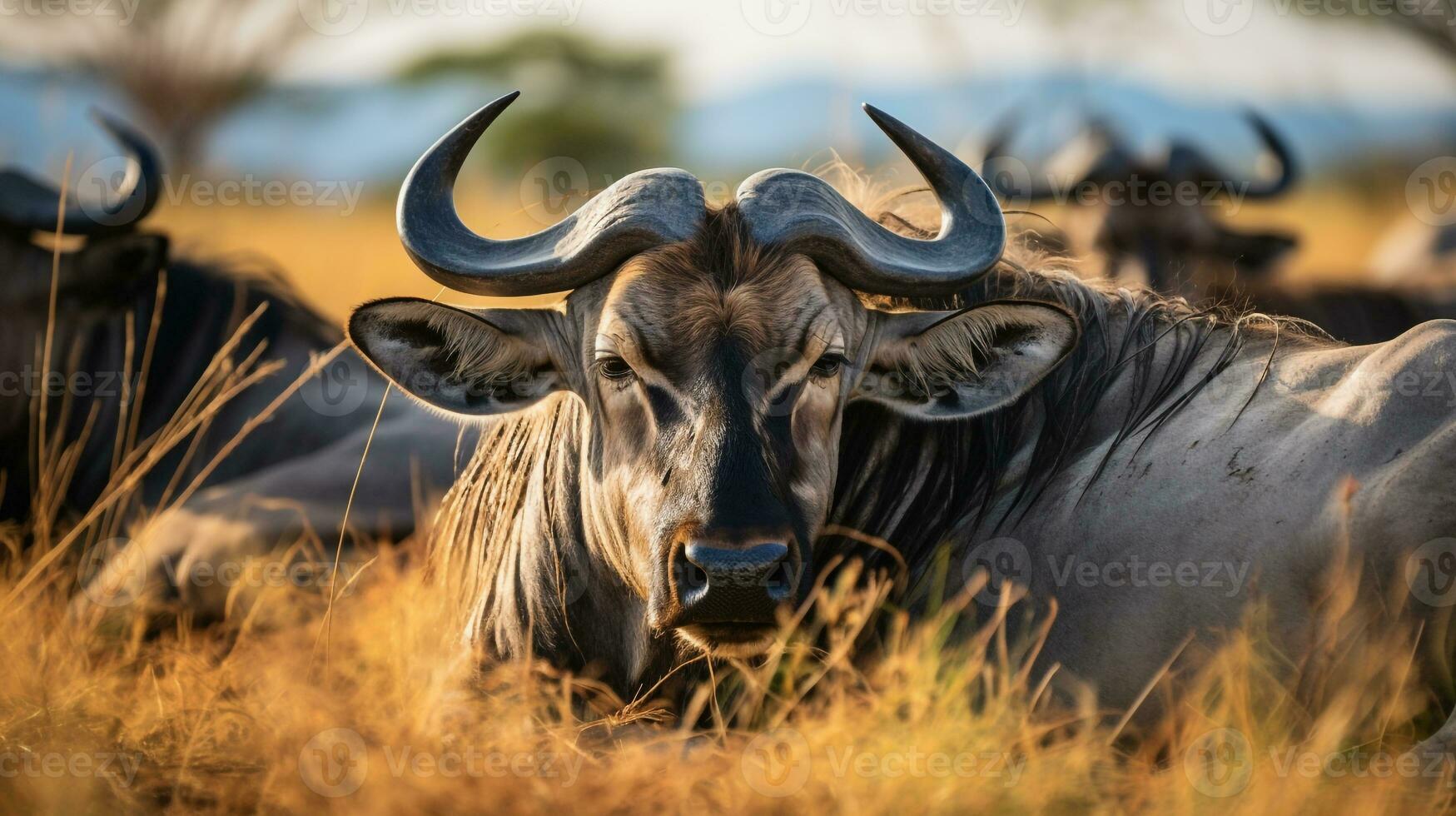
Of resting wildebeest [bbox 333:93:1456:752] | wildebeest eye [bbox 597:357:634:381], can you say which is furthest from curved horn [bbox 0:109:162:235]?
wildebeest eye [bbox 597:357:634:381]

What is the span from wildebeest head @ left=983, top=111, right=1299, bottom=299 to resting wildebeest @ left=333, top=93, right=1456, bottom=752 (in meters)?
7.12

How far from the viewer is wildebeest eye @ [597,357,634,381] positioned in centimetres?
392

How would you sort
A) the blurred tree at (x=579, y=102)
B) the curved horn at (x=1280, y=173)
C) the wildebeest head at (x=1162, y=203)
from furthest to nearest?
1. the blurred tree at (x=579, y=102)
2. the curved horn at (x=1280, y=173)
3. the wildebeest head at (x=1162, y=203)

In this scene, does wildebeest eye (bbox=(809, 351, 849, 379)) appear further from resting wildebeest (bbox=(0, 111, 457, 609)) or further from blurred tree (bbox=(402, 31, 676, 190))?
blurred tree (bbox=(402, 31, 676, 190))

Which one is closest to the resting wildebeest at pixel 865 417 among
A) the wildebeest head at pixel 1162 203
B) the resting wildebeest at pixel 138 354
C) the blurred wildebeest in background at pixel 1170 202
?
the resting wildebeest at pixel 138 354

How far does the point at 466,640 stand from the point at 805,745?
5.29 feet

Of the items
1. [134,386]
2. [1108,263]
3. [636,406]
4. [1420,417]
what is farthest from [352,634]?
[1108,263]

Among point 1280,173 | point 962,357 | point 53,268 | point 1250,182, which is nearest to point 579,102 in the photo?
point 1250,182

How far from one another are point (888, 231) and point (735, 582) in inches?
50.8

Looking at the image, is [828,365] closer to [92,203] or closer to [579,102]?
[92,203]

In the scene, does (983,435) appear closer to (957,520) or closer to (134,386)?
(957,520)

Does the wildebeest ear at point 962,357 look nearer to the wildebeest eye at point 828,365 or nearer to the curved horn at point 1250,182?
the wildebeest eye at point 828,365

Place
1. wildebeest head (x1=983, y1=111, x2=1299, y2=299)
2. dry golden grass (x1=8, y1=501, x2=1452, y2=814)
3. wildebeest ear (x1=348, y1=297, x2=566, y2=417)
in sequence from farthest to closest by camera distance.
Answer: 1. wildebeest head (x1=983, y1=111, x2=1299, y2=299)
2. wildebeest ear (x1=348, y1=297, x2=566, y2=417)
3. dry golden grass (x1=8, y1=501, x2=1452, y2=814)

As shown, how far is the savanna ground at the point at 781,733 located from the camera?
3.24 metres
